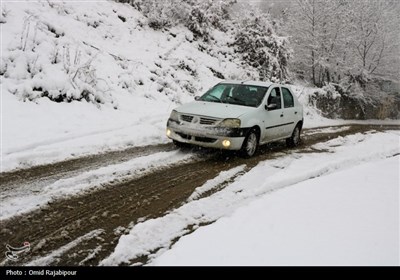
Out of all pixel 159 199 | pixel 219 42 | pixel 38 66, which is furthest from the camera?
pixel 219 42

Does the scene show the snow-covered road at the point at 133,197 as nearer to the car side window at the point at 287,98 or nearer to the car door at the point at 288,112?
the car door at the point at 288,112

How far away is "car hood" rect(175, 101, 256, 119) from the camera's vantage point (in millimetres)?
8344

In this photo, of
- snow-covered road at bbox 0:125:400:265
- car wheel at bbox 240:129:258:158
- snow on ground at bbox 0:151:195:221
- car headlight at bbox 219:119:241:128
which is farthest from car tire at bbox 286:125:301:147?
snow on ground at bbox 0:151:195:221

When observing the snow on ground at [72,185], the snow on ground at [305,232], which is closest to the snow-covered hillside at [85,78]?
the snow on ground at [72,185]

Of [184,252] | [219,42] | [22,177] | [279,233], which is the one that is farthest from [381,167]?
[219,42]

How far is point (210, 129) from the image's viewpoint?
8156 mm

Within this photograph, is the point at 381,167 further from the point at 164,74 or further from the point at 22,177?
the point at 164,74

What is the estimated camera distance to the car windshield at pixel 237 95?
9.22 metres

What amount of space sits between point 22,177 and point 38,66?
5.22 m

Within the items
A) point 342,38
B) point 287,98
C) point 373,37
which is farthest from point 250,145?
point 373,37

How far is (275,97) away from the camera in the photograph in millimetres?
9758

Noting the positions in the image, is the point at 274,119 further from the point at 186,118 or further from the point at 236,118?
the point at 186,118

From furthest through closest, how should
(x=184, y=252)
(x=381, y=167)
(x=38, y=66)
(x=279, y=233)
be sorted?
(x=38, y=66)
(x=381, y=167)
(x=279, y=233)
(x=184, y=252)
